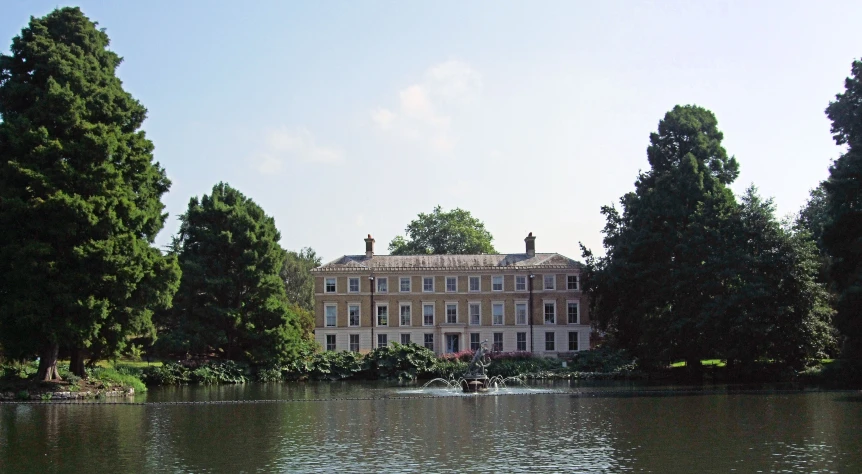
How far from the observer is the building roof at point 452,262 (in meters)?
61.2

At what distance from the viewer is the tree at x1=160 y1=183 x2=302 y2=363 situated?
46.1 meters

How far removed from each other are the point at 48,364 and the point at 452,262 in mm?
34926

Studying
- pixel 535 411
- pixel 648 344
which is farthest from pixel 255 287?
pixel 535 411

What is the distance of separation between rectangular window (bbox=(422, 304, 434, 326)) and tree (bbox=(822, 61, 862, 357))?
2886cm

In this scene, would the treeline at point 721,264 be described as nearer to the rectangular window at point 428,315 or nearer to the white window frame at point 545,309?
the white window frame at point 545,309

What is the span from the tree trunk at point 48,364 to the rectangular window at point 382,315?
31478mm

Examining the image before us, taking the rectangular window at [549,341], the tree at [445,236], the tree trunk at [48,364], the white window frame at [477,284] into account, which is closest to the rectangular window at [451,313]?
the white window frame at [477,284]

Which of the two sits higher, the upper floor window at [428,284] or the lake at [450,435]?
the upper floor window at [428,284]

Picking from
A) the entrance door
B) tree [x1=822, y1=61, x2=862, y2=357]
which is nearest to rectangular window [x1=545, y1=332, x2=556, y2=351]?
the entrance door

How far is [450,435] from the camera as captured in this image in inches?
784

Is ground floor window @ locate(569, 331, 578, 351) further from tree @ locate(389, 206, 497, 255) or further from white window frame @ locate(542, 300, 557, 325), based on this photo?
tree @ locate(389, 206, 497, 255)

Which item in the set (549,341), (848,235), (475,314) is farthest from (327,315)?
(848,235)

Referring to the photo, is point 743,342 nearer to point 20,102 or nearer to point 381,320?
point 381,320

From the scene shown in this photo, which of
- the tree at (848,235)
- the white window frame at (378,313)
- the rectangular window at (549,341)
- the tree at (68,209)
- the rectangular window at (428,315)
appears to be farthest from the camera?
the rectangular window at (428,315)
